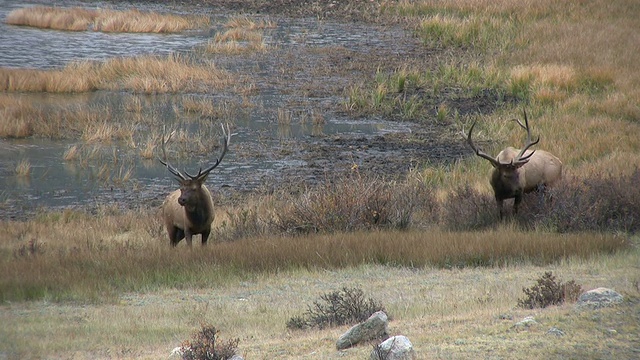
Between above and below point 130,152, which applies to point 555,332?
above

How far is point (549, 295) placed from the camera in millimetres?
8703

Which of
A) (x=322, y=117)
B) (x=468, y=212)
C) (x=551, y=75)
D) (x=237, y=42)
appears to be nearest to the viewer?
(x=468, y=212)

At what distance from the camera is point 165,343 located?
8.50 m

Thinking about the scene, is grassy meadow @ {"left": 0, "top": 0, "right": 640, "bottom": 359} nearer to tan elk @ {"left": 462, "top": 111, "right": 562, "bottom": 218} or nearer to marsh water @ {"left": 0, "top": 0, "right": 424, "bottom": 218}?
tan elk @ {"left": 462, "top": 111, "right": 562, "bottom": 218}

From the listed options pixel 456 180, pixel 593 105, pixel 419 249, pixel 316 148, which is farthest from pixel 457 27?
pixel 419 249

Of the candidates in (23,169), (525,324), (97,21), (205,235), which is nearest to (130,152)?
(23,169)

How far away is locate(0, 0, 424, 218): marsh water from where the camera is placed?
18891 millimetres

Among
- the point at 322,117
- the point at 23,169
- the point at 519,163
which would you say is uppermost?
the point at 519,163

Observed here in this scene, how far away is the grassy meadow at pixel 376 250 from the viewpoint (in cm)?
805

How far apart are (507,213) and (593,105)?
33.6 feet

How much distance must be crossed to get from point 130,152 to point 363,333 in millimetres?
15218

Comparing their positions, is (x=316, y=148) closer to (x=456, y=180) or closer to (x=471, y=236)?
(x=456, y=180)

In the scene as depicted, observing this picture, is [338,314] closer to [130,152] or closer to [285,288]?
[285,288]

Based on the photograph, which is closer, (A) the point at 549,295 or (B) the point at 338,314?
(A) the point at 549,295
